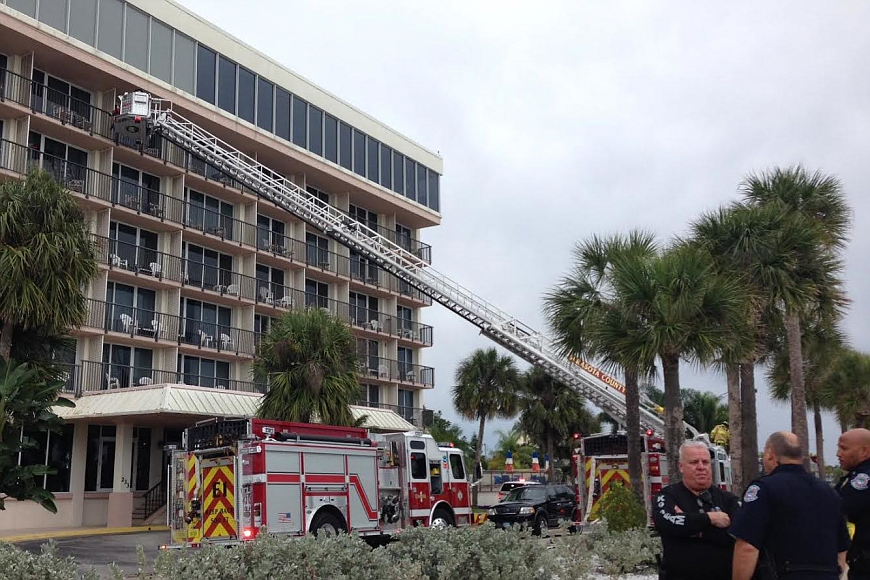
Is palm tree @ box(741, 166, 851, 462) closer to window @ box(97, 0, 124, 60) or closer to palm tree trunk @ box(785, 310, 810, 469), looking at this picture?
palm tree trunk @ box(785, 310, 810, 469)

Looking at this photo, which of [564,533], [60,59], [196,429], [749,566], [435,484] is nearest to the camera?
[749,566]

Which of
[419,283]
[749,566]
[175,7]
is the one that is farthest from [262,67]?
[749,566]

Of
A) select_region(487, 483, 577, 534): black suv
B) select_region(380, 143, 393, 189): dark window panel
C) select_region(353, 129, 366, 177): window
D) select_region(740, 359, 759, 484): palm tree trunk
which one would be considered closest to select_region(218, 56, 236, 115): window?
select_region(353, 129, 366, 177): window

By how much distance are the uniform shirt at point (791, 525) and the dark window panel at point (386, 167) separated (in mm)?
41567

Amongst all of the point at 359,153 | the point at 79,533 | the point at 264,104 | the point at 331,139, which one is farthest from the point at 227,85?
the point at 79,533

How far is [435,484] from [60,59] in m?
20.2

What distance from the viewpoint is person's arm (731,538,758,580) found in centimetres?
517

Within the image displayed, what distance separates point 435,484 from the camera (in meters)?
21.9

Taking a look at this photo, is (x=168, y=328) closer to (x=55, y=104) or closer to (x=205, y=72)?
(x=55, y=104)

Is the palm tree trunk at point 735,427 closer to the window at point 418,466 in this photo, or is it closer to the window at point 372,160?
the window at point 418,466

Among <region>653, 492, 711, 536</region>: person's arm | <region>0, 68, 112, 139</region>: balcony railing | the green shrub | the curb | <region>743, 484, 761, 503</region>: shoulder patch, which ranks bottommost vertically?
the curb

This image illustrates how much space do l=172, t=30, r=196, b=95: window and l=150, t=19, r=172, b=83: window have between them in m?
0.34

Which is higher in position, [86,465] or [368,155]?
[368,155]

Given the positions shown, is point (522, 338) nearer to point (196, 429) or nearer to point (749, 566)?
point (196, 429)
